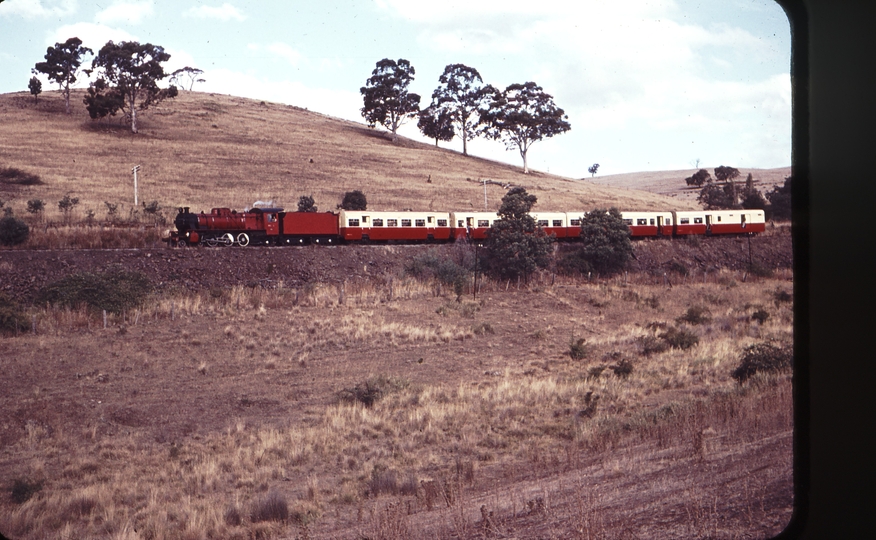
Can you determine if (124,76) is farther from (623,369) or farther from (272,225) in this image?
(623,369)

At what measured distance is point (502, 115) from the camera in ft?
285

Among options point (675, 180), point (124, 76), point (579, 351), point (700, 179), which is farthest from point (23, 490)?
point (675, 180)

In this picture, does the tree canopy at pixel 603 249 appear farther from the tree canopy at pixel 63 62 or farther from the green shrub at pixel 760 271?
the tree canopy at pixel 63 62

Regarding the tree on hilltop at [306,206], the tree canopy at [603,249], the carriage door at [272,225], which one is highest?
the tree on hilltop at [306,206]

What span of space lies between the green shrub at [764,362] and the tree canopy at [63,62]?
271 ft

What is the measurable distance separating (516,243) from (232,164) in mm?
38686

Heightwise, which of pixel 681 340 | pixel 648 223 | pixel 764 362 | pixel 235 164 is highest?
pixel 235 164

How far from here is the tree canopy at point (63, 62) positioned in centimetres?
7894

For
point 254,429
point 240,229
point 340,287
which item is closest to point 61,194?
point 240,229

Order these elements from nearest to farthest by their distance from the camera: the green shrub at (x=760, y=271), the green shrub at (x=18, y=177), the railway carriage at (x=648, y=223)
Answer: the green shrub at (x=760, y=271) < the railway carriage at (x=648, y=223) < the green shrub at (x=18, y=177)

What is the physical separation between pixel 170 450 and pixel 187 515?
172 inches

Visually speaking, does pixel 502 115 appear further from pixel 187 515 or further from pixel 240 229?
pixel 187 515

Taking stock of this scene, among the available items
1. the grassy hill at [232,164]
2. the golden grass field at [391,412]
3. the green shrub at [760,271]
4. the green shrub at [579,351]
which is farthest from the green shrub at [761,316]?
the grassy hill at [232,164]

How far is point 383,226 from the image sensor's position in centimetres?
4019
